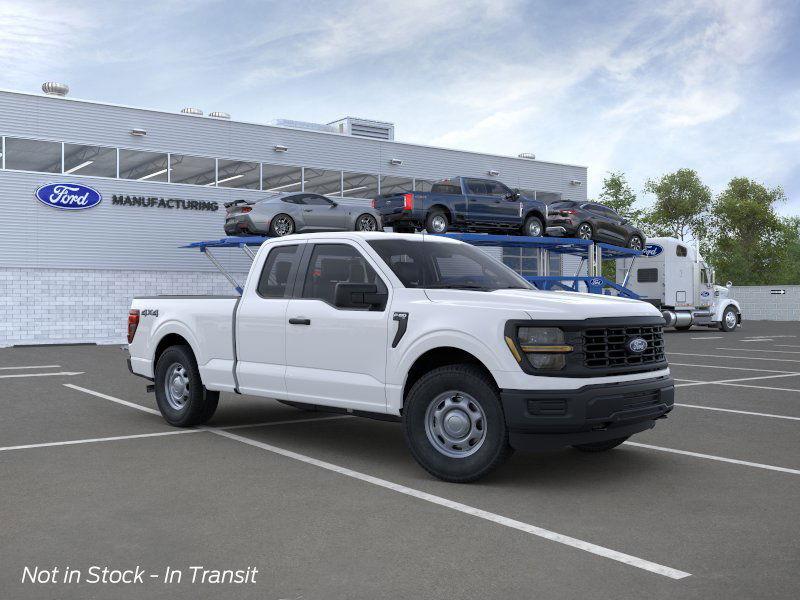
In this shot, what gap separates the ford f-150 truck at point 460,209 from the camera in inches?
933

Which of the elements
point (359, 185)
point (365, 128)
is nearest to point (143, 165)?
point (359, 185)

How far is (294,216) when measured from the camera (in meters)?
23.9

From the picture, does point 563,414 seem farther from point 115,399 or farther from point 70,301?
point 70,301

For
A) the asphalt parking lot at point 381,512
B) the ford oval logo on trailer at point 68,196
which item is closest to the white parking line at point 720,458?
the asphalt parking lot at point 381,512

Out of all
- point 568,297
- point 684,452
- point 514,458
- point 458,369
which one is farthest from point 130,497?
point 684,452

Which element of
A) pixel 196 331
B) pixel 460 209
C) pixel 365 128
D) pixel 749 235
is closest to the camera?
pixel 196 331

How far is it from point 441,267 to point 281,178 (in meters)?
25.3

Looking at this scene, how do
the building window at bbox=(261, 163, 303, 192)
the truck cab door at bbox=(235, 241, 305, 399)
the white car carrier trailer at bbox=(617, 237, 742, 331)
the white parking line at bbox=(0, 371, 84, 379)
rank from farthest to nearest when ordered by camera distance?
the white car carrier trailer at bbox=(617, 237, 742, 331), the building window at bbox=(261, 163, 303, 192), the white parking line at bbox=(0, 371, 84, 379), the truck cab door at bbox=(235, 241, 305, 399)

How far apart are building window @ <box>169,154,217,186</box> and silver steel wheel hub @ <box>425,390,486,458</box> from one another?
81.7 ft

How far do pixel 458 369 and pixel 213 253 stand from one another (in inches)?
999

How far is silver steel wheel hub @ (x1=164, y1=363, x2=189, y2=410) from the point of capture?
889 centimetres

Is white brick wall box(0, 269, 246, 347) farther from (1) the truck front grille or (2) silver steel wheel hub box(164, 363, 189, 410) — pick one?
(1) the truck front grille

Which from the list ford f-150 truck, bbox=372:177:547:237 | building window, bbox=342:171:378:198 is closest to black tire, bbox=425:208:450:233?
ford f-150 truck, bbox=372:177:547:237

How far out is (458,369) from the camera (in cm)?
638
